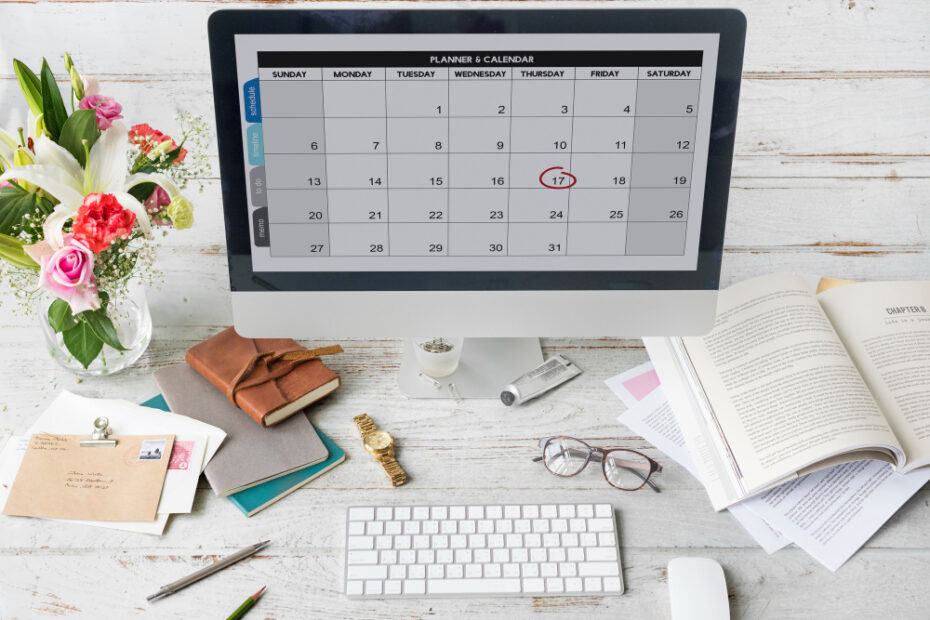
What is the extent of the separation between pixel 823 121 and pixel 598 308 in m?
0.83

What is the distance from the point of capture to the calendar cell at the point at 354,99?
796 millimetres

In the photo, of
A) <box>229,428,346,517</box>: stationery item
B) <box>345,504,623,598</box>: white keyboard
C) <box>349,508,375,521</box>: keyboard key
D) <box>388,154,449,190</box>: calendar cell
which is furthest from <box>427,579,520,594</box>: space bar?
<box>388,154,449,190</box>: calendar cell

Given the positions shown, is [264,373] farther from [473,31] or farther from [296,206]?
[473,31]

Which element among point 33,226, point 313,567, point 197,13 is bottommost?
point 313,567

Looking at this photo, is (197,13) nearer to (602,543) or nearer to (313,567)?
(313,567)

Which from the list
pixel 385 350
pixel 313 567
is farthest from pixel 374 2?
pixel 313 567

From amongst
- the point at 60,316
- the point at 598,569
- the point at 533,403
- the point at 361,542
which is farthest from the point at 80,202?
the point at 598,569

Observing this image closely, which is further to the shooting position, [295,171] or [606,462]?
[606,462]

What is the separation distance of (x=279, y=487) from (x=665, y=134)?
1.97ft

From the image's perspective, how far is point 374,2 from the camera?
56.2 inches

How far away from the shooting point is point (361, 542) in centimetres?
83

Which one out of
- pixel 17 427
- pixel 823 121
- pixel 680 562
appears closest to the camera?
pixel 680 562

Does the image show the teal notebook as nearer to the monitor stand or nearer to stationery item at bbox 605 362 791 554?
the monitor stand

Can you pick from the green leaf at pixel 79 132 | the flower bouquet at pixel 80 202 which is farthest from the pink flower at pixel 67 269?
the green leaf at pixel 79 132
